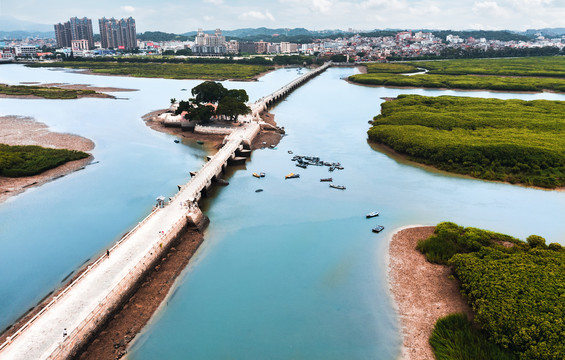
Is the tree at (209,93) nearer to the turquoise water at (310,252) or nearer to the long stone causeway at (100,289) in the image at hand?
the turquoise water at (310,252)

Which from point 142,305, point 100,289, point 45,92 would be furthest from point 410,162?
point 45,92

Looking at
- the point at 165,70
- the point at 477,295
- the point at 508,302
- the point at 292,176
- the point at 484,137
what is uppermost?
the point at 165,70

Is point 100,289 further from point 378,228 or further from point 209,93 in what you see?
point 209,93

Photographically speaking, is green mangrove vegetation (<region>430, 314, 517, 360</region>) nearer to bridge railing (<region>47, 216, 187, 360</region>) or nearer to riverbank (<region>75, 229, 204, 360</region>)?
riverbank (<region>75, 229, 204, 360</region>)

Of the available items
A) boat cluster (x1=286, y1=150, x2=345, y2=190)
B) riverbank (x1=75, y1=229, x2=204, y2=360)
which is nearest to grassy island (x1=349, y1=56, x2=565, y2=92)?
boat cluster (x1=286, y1=150, x2=345, y2=190)

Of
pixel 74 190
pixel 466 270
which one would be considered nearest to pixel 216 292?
pixel 466 270

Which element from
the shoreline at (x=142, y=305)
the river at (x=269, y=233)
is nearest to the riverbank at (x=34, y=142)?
the river at (x=269, y=233)

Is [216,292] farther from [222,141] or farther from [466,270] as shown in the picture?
[222,141]
